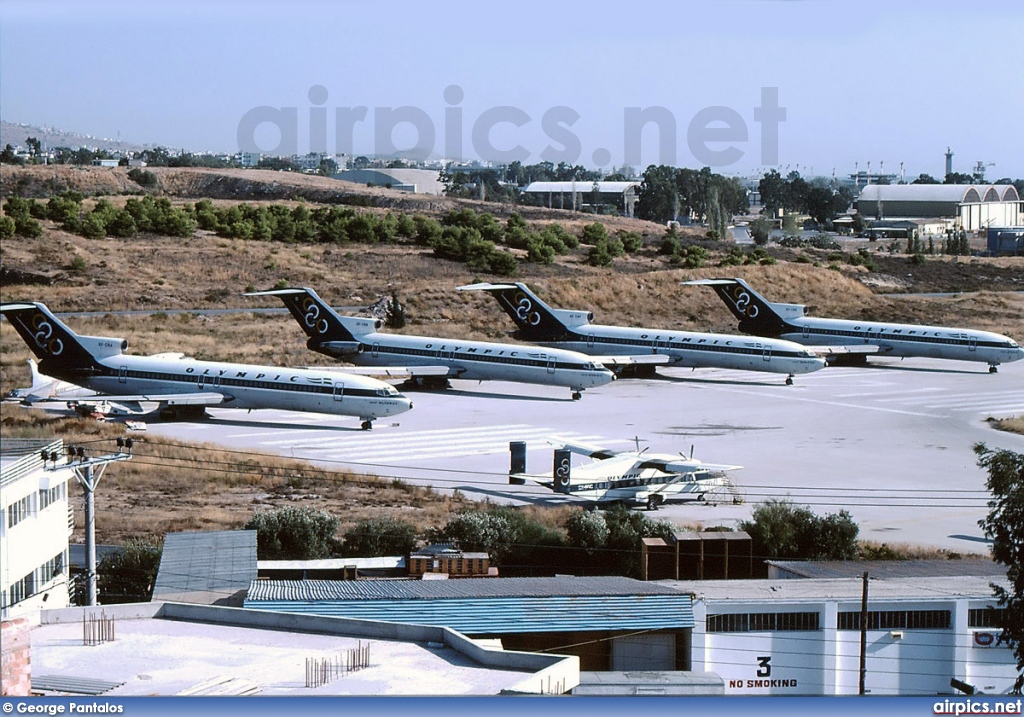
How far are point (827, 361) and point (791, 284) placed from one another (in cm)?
367

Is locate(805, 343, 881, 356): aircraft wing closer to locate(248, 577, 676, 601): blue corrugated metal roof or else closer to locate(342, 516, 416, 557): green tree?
locate(342, 516, 416, 557): green tree

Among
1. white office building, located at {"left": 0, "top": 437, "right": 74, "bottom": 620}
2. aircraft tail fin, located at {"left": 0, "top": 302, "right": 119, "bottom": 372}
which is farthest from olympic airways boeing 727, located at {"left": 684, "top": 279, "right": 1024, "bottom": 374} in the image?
white office building, located at {"left": 0, "top": 437, "right": 74, "bottom": 620}

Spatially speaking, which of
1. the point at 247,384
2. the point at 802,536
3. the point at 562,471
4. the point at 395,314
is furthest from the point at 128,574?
the point at 395,314

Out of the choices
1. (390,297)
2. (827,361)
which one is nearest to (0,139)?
(390,297)

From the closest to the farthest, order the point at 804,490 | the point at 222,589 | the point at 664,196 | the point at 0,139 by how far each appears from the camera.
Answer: the point at 222,589
the point at 0,139
the point at 804,490
the point at 664,196

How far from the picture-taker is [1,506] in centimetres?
2097

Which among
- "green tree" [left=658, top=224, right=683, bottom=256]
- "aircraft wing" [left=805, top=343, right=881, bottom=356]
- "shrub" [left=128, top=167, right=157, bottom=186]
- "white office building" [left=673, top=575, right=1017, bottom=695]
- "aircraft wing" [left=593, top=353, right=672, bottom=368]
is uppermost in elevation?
"shrub" [left=128, top=167, right=157, bottom=186]

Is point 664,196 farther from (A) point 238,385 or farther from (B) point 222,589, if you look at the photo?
(B) point 222,589

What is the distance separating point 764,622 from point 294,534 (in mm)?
9499

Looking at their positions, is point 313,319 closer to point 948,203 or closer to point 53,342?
point 53,342

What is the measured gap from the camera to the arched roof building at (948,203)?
185 ft

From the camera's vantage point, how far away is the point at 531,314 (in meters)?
48.5

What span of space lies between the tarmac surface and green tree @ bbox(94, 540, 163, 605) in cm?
866

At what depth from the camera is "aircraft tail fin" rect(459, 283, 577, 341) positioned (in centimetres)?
4812
